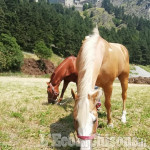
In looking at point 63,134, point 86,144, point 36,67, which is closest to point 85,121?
point 86,144

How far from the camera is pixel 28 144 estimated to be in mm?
4547

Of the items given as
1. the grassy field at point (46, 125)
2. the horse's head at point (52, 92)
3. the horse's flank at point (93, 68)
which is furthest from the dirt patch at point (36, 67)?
the horse's flank at point (93, 68)

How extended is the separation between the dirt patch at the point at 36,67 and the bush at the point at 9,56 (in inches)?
82.2

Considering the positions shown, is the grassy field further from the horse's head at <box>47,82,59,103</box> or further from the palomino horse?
the palomino horse

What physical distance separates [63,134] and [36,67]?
1380 inches

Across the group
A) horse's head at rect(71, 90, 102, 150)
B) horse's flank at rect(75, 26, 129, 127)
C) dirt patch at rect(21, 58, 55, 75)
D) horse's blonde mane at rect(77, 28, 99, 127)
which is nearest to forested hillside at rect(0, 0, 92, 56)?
dirt patch at rect(21, 58, 55, 75)

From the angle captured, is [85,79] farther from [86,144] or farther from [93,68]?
[86,144]

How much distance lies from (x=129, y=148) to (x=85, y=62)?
8.86ft

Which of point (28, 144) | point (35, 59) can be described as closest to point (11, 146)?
point (28, 144)

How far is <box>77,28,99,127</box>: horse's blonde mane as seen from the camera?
3.16 meters

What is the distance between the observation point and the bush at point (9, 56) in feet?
107

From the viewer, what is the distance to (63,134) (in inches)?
206

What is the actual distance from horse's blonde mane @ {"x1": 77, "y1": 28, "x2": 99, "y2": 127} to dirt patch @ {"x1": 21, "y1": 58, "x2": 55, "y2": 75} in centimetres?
3218

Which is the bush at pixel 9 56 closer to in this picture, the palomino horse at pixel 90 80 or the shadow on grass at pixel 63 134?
the shadow on grass at pixel 63 134
